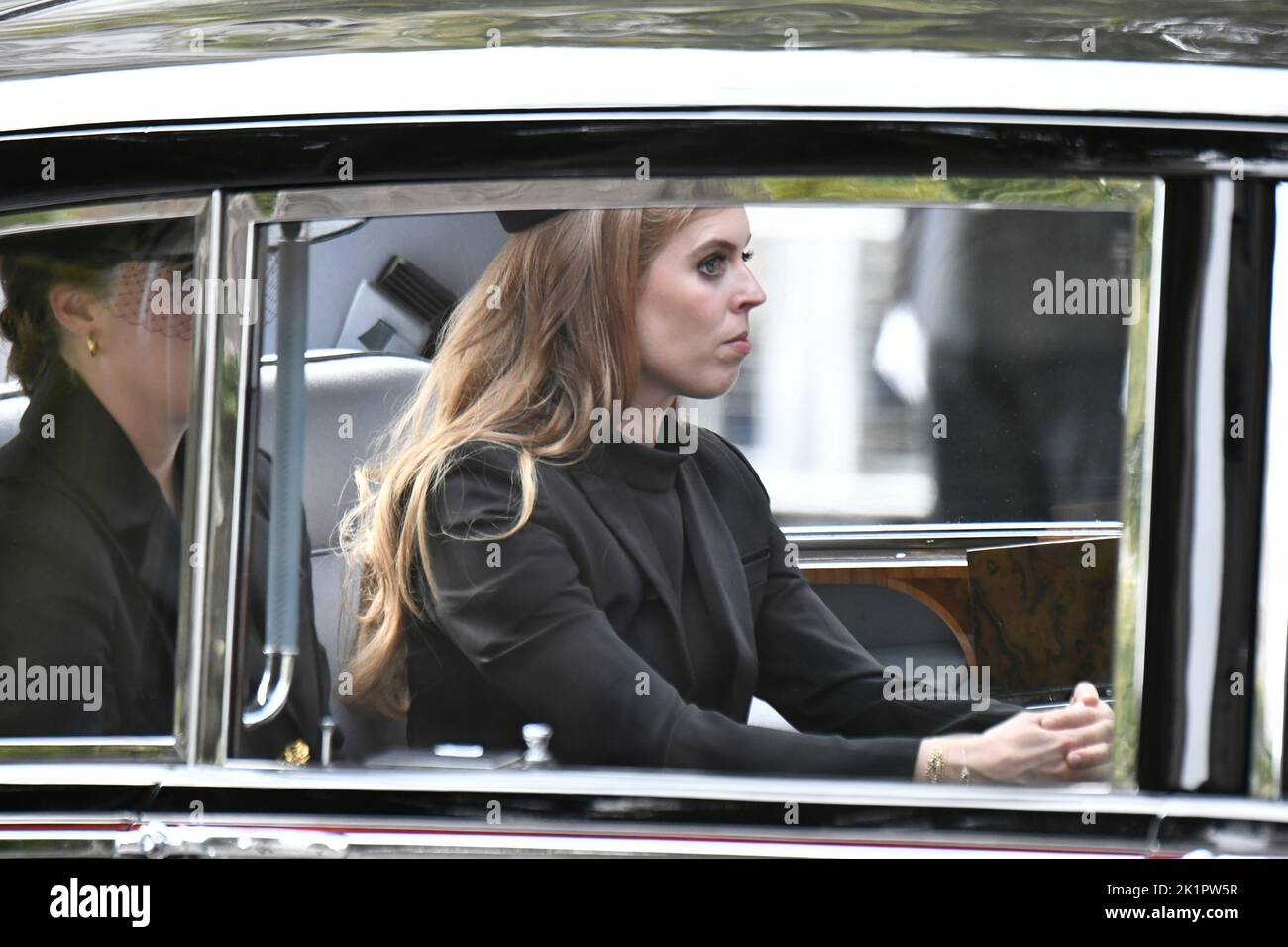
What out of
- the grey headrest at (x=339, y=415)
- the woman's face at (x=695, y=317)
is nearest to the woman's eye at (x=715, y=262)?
the woman's face at (x=695, y=317)

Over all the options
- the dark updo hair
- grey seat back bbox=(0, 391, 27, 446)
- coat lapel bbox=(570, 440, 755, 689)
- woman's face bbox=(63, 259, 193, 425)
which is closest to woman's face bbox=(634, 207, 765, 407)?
coat lapel bbox=(570, 440, 755, 689)

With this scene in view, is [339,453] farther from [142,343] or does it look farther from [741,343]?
[741,343]

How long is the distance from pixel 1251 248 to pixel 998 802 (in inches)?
27.1

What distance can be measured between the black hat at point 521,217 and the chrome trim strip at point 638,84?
0.40 ft

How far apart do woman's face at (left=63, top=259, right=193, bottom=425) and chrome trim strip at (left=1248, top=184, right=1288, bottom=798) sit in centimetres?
127

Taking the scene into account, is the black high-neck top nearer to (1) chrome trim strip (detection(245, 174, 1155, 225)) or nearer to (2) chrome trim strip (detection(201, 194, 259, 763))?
(1) chrome trim strip (detection(245, 174, 1155, 225))

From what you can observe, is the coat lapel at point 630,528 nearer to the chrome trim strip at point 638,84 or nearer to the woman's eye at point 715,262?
the woman's eye at point 715,262

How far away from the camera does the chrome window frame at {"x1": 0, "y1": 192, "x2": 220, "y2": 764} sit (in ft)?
5.11

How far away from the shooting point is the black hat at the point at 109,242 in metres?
1.57

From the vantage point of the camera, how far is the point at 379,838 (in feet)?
5.09

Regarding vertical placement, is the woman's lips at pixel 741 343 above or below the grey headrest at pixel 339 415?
above

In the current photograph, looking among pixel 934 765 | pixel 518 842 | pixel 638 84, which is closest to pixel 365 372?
pixel 638 84
